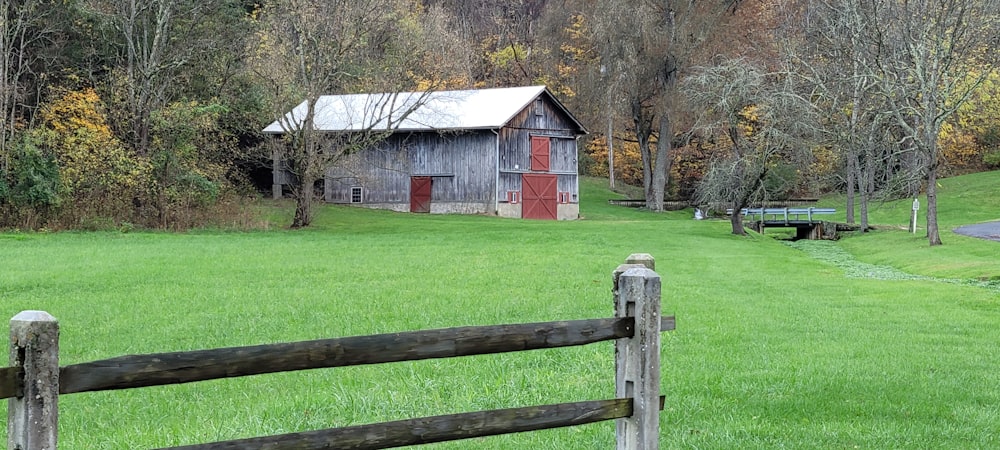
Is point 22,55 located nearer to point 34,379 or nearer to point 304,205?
point 304,205

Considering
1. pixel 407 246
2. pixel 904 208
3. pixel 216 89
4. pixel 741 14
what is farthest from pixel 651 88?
pixel 407 246

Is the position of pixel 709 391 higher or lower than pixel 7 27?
lower

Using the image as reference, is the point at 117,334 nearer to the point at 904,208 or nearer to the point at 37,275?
the point at 37,275

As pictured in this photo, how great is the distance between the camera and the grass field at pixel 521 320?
7.93 meters

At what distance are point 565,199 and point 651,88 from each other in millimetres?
8570

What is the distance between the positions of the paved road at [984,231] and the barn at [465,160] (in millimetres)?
21863

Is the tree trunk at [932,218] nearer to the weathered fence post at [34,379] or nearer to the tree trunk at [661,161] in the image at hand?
the tree trunk at [661,161]

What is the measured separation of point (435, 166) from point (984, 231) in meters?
26.9

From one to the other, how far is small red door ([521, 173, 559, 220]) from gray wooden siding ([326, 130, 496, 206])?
7.97ft

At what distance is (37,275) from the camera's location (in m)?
20.0

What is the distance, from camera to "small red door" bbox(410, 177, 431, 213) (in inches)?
2101

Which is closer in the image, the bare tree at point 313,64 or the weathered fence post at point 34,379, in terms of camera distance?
the weathered fence post at point 34,379

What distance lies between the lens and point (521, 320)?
547 inches

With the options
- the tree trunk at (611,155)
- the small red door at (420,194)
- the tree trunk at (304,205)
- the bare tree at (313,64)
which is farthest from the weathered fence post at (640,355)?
the tree trunk at (611,155)
